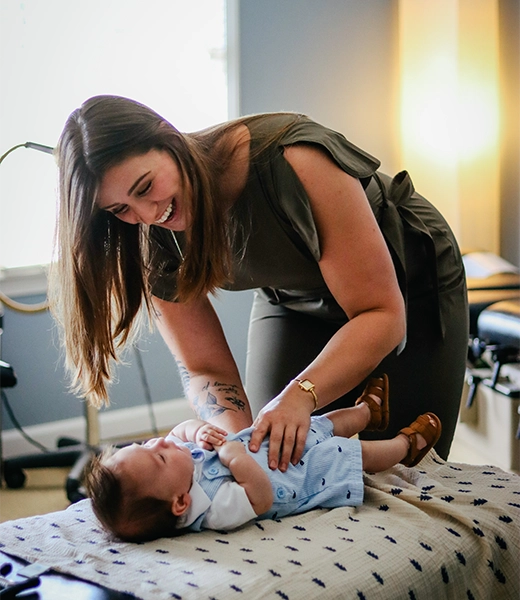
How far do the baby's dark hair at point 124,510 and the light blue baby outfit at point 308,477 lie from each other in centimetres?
6

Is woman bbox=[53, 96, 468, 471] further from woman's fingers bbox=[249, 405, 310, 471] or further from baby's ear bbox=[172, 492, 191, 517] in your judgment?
baby's ear bbox=[172, 492, 191, 517]

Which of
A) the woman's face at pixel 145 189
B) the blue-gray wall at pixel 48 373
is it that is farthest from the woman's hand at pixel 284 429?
the blue-gray wall at pixel 48 373

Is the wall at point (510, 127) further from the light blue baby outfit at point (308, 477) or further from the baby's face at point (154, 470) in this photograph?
the baby's face at point (154, 470)

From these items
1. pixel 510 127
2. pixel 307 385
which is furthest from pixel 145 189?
pixel 510 127

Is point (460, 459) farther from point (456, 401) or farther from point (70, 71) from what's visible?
point (70, 71)

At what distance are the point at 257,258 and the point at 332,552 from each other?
555 millimetres

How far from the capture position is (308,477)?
1.35 metres

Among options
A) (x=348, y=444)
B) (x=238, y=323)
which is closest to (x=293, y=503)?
(x=348, y=444)

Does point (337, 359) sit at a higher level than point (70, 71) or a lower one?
lower

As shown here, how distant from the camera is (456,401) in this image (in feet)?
5.43

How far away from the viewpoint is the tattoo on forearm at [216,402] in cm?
160

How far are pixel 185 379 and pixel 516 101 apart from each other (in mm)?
2365

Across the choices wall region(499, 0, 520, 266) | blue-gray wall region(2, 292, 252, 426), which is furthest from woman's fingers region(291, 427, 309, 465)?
wall region(499, 0, 520, 266)

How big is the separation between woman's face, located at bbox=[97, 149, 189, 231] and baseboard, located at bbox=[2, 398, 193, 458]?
1961 mm
